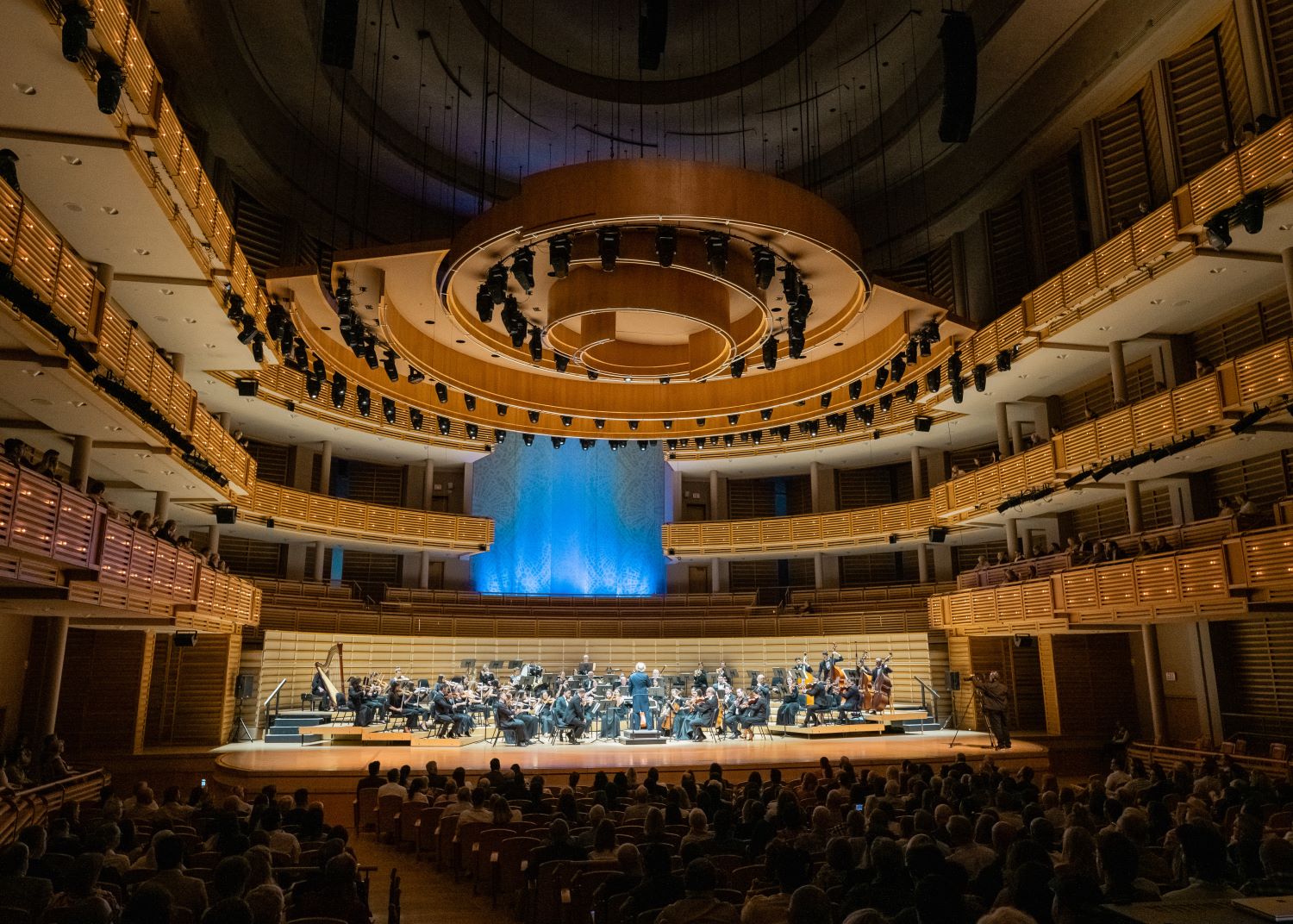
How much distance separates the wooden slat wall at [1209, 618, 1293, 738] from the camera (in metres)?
14.7

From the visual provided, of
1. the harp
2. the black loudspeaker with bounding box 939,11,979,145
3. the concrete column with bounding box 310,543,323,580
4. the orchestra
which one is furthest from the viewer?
the concrete column with bounding box 310,543,323,580

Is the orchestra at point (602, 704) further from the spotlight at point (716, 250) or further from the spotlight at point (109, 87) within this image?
the spotlight at point (109, 87)

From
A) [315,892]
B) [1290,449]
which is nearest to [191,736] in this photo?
[315,892]

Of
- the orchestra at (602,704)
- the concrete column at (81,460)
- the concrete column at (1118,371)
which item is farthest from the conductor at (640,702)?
the concrete column at (1118,371)

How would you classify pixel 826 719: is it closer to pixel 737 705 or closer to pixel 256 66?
pixel 737 705

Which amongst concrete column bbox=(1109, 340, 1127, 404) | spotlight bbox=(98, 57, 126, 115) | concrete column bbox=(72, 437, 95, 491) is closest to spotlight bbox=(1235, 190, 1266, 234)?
concrete column bbox=(1109, 340, 1127, 404)

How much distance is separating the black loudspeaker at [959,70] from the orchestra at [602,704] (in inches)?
433

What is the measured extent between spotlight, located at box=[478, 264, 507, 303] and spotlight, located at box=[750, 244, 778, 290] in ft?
11.1

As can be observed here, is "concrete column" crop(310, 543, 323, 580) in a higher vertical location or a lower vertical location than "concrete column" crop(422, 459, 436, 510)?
lower

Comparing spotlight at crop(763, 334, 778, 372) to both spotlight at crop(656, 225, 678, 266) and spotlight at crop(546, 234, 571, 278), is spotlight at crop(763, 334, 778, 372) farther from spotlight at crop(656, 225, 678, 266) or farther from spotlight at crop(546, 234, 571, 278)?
spotlight at crop(546, 234, 571, 278)

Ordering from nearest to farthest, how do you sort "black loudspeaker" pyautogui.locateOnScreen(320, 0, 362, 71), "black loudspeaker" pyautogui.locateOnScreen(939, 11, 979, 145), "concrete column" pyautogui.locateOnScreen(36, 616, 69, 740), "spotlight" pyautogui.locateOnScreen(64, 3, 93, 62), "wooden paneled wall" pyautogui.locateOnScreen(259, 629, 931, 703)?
"spotlight" pyautogui.locateOnScreen(64, 3, 93, 62), "black loudspeaker" pyautogui.locateOnScreen(320, 0, 362, 71), "concrete column" pyautogui.locateOnScreen(36, 616, 69, 740), "black loudspeaker" pyautogui.locateOnScreen(939, 11, 979, 145), "wooden paneled wall" pyautogui.locateOnScreen(259, 629, 931, 703)

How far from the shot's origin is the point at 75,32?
7.49 m

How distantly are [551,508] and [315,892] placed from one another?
79.0ft

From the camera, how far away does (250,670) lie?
19109mm
